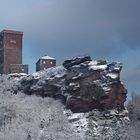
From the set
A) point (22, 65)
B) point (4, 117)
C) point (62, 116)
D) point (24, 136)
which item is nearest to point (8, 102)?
point (4, 117)

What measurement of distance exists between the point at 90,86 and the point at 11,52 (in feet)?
159

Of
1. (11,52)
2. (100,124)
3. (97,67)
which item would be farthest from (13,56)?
(100,124)

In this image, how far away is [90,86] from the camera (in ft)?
300

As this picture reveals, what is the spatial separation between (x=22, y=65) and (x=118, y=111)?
46.3 m

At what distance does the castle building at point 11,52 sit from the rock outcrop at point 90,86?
33.0 m

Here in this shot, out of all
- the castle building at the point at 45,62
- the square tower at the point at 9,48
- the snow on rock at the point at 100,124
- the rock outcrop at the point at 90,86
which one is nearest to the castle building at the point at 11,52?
the square tower at the point at 9,48

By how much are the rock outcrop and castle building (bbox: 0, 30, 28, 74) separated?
33030 millimetres

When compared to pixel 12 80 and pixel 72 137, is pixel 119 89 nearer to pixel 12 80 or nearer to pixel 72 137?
pixel 72 137

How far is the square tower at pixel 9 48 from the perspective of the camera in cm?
13175

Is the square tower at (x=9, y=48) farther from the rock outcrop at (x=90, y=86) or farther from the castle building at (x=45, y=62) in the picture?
the rock outcrop at (x=90, y=86)

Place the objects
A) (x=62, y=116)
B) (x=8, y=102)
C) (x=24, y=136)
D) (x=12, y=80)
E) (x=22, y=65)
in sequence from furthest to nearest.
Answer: (x=22, y=65) < (x=12, y=80) < (x=8, y=102) < (x=62, y=116) < (x=24, y=136)

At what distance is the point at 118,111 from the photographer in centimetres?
9006

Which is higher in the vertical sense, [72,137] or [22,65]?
[22,65]

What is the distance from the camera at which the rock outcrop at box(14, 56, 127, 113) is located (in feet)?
298
